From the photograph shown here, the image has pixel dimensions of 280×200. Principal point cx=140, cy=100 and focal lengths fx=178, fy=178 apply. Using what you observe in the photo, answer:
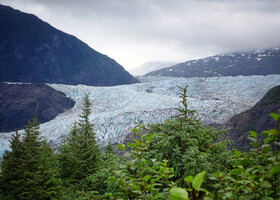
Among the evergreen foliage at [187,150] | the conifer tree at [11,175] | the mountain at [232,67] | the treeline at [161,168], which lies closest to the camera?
the treeline at [161,168]

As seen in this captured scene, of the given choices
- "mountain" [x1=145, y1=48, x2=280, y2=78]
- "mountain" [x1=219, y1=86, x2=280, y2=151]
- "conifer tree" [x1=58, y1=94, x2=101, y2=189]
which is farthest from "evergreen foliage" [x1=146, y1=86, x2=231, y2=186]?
"mountain" [x1=145, y1=48, x2=280, y2=78]

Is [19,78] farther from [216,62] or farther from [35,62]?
[216,62]

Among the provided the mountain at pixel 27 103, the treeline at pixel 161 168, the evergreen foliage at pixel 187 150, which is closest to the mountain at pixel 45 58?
the mountain at pixel 27 103

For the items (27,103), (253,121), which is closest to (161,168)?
(253,121)

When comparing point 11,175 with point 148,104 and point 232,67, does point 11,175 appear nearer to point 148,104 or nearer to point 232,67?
point 148,104

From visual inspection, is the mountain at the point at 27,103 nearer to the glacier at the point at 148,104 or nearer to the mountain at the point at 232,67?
the glacier at the point at 148,104

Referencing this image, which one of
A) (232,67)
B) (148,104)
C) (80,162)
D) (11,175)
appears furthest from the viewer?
(232,67)
